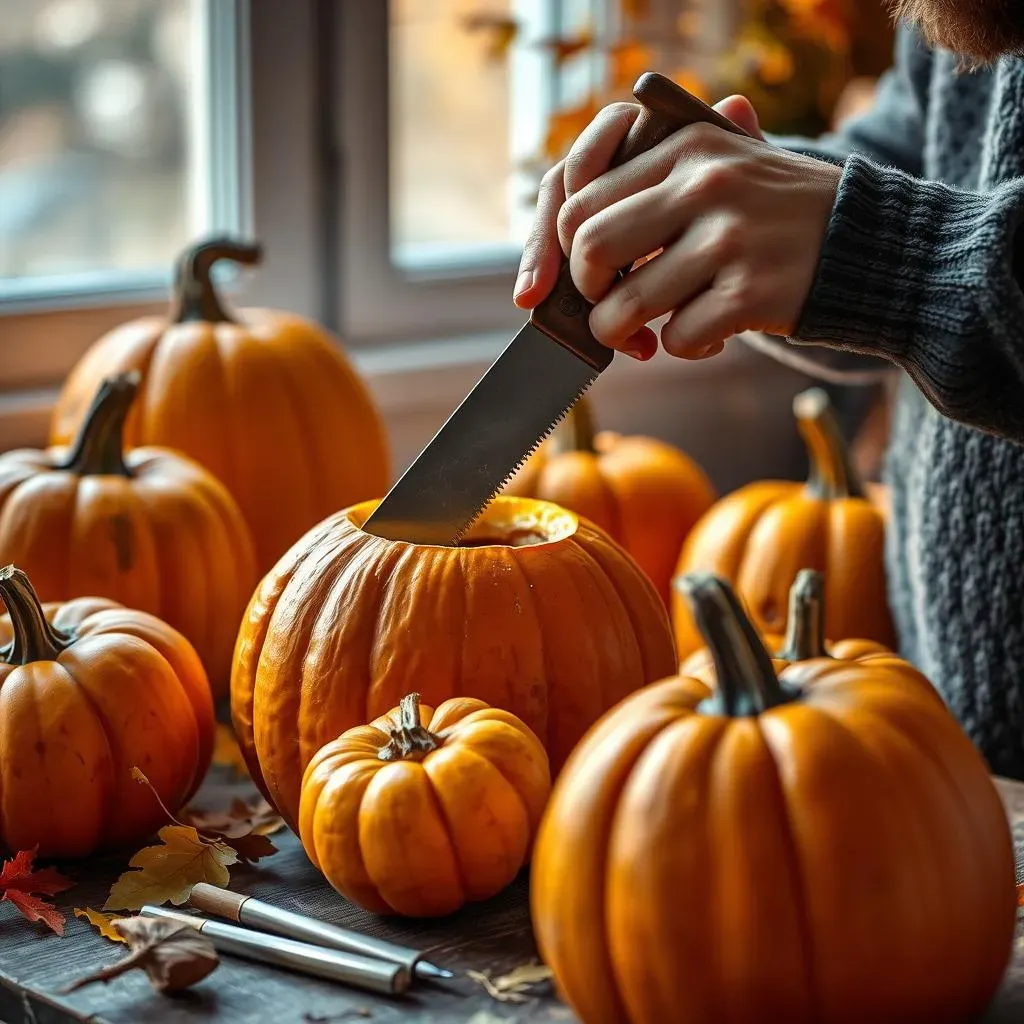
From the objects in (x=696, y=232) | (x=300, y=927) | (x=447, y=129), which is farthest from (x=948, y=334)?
(x=447, y=129)

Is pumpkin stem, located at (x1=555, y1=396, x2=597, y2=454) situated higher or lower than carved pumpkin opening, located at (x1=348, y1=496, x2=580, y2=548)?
lower

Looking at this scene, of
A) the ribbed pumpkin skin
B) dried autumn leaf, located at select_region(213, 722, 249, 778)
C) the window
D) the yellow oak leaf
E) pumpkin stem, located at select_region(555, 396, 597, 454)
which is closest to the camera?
the yellow oak leaf

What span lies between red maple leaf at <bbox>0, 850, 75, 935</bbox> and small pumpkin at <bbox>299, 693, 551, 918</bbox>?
0.50 ft

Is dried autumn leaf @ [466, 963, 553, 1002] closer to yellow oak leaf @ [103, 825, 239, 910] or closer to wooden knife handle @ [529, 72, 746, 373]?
yellow oak leaf @ [103, 825, 239, 910]

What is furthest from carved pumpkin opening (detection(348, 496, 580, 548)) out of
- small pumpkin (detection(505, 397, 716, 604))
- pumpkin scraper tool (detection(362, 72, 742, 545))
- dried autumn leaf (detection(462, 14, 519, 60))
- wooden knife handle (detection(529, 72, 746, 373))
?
dried autumn leaf (detection(462, 14, 519, 60))

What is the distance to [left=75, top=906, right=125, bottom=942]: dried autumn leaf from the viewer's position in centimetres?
79

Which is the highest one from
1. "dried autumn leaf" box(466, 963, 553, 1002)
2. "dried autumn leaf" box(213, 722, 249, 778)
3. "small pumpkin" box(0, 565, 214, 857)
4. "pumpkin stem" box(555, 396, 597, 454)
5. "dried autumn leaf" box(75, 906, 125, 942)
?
"pumpkin stem" box(555, 396, 597, 454)

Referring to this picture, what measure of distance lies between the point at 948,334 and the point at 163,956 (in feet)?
1.78

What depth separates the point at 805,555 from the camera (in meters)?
1.34

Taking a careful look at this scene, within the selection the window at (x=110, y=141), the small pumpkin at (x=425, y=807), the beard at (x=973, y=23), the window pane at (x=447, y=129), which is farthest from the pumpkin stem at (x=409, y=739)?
the window pane at (x=447, y=129)

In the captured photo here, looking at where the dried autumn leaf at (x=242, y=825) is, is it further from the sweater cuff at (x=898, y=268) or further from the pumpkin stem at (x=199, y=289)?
the pumpkin stem at (x=199, y=289)

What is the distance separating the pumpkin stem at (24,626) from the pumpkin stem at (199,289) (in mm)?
554

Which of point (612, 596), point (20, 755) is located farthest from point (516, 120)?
point (20, 755)

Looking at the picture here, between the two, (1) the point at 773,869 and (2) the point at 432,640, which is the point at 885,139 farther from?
(1) the point at 773,869
